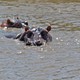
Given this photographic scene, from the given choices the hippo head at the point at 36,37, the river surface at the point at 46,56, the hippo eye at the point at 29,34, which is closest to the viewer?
the river surface at the point at 46,56

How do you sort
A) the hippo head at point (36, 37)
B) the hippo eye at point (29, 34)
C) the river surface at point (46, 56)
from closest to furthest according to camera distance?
the river surface at point (46, 56) < the hippo head at point (36, 37) < the hippo eye at point (29, 34)

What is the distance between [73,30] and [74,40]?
93.5 inches

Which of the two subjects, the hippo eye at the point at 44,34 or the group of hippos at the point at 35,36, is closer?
the group of hippos at the point at 35,36

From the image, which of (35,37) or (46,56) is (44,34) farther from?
(46,56)

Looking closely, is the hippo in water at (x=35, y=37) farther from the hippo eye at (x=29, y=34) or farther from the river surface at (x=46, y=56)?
the river surface at (x=46, y=56)

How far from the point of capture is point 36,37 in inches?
454

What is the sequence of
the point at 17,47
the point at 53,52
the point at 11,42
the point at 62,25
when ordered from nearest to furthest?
the point at 53,52 → the point at 17,47 → the point at 11,42 → the point at 62,25

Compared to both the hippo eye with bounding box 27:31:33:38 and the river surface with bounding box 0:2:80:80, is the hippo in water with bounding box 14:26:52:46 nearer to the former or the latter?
the hippo eye with bounding box 27:31:33:38

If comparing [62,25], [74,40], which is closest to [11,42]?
[74,40]

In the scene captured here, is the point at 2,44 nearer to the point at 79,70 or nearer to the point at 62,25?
the point at 79,70

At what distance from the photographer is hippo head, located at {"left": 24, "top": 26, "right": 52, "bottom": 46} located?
1128 centimetres

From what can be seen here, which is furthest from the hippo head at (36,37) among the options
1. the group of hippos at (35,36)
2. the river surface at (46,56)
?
the river surface at (46,56)

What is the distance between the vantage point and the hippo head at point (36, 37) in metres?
11.3

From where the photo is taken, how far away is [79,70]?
857 centimetres
